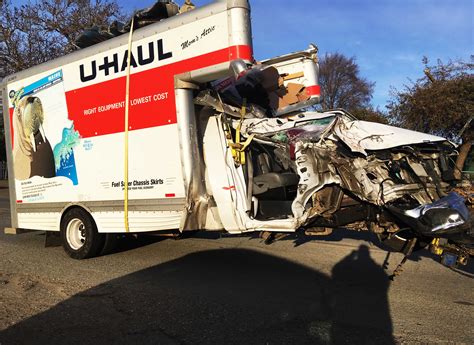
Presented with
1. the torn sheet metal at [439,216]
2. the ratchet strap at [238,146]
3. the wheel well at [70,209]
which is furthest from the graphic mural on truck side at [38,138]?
the torn sheet metal at [439,216]

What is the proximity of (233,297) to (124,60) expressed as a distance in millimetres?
3662

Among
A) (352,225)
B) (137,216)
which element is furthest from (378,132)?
(137,216)

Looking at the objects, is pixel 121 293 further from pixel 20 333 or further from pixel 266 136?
pixel 266 136

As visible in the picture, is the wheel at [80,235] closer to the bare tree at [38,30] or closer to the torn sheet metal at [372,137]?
the torn sheet metal at [372,137]

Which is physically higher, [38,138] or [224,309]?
[38,138]

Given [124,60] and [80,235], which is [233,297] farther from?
[124,60]

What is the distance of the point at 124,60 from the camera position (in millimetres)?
6473

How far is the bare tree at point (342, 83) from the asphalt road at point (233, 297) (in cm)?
3725

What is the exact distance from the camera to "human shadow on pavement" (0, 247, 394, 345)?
13.5 feet

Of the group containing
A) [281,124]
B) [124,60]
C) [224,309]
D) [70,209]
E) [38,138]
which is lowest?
[224,309]

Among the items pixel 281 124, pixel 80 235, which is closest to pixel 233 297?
pixel 281 124

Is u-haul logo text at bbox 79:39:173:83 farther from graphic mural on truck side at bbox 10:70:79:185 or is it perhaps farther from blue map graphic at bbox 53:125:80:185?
blue map graphic at bbox 53:125:80:185

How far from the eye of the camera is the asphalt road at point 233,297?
416 cm

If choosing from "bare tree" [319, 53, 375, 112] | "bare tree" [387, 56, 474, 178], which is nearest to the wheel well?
"bare tree" [387, 56, 474, 178]
